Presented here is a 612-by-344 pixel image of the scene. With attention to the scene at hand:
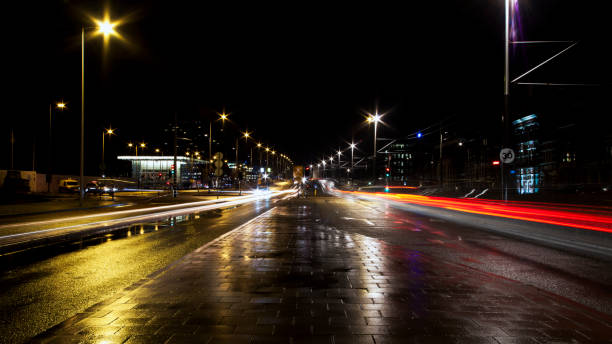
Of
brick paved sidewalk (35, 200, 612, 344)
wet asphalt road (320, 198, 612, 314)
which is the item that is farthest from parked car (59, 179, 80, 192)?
brick paved sidewalk (35, 200, 612, 344)

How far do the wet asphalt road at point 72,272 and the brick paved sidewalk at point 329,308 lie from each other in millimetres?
432

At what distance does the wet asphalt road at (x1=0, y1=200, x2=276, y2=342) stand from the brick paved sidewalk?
1.42 ft

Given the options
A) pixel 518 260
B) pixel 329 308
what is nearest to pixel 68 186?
pixel 329 308

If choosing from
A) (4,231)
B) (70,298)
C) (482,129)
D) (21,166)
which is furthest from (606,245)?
(21,166)

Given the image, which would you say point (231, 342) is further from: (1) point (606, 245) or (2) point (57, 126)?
(2) point (57, 126)

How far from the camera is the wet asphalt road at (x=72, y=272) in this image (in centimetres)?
455

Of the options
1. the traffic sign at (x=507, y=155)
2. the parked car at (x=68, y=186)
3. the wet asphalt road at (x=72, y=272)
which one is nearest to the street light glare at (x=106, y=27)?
the wet asphalt road at (x=72, y=272)

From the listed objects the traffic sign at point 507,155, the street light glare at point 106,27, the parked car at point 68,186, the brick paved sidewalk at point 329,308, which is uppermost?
the street light glare at point 106,27

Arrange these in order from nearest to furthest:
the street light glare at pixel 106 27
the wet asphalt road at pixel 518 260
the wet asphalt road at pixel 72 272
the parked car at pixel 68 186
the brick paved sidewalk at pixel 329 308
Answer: the brick paved sidewalk at pixel 329 308 → the wet asphalt road at pixel 72 272 → the wet asphalt road at pixel 518 260 → the street light glare at pixel 106 27 → the parked car at pixel 68 186

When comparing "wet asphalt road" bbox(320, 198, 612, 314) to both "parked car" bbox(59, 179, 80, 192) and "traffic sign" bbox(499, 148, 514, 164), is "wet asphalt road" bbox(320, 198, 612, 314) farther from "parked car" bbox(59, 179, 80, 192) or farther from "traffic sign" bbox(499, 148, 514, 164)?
"parked car" bbox(59, 179, 80, 192)

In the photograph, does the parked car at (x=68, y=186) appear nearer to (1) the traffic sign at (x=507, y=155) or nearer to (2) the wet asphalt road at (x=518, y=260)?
(2) the wet asphalt road at (x=518, y=260)

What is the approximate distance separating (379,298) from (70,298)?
4663mm

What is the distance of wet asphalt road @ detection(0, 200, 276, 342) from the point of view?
179 inches

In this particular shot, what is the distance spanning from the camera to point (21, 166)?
171 ft
